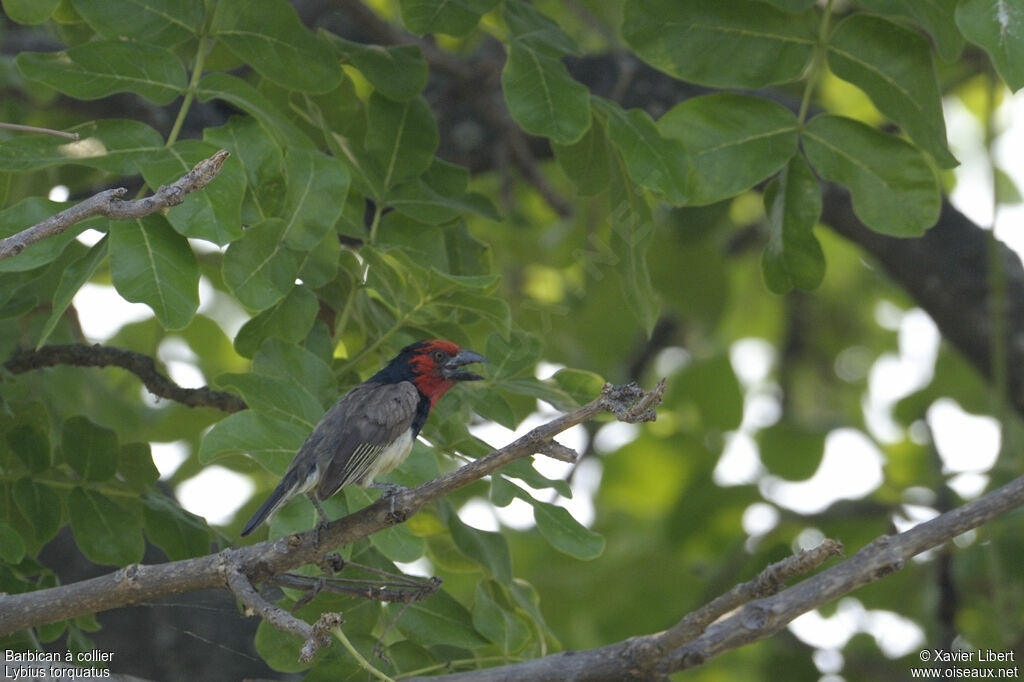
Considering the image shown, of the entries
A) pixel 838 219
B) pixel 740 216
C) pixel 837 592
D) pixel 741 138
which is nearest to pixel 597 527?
pixel 838 219

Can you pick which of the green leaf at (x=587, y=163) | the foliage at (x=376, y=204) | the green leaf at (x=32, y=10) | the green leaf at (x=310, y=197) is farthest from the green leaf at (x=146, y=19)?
the green leaf at (x=587, y=163)

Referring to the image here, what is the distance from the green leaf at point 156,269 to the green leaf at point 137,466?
875mm

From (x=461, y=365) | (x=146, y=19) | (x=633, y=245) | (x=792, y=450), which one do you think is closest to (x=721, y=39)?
(x=633, y=245)

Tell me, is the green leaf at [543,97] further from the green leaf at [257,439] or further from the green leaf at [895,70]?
the green leaf at [257,439]

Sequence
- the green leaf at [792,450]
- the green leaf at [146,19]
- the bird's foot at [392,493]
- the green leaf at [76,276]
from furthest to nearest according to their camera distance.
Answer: the green leaf at [792,450], the green leaf at [146,19], the green leaf at [76,276], the bird's foot at [392,493]

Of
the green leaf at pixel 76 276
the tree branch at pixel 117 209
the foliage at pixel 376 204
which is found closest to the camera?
the tree branch at pixel 117 209

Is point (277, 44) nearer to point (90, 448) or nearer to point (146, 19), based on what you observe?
point (146, 19)

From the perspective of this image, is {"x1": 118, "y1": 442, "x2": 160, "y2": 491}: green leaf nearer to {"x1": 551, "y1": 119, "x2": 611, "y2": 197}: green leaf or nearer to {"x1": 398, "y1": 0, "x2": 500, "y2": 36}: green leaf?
{"x1": 398, "y1": 0, "x2": 500, "y2": 36}: green leaf

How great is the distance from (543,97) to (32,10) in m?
1.46

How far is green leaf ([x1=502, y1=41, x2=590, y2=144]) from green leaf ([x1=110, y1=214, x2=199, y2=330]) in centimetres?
112

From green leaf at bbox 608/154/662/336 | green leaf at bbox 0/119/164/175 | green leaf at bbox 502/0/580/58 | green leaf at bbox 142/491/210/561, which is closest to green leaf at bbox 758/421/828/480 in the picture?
green leaf at bbox 608/154/662/336

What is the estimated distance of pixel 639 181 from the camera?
11.8 feet

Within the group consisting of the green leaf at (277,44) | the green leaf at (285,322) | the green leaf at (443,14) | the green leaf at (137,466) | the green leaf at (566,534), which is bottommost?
the green leaf at (566,534)

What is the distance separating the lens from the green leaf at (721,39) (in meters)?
3.77
